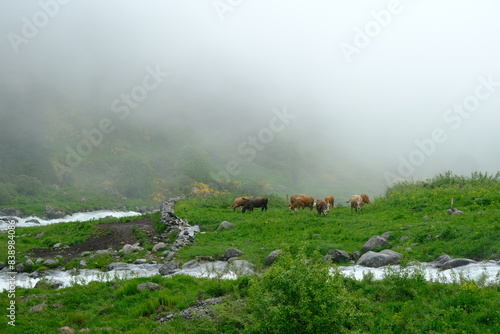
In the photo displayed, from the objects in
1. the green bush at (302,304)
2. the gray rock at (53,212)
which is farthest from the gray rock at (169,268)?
the gray rock at (53,212)

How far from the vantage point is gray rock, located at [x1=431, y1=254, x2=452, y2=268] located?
15252 millimetres

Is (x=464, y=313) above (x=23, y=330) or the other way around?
above

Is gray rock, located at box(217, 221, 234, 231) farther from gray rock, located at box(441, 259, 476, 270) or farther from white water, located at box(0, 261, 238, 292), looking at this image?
gray rock, located at box(441, 259, 476, 270)

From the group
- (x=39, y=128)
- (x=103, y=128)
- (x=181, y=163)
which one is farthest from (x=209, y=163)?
(x=39, y=128)

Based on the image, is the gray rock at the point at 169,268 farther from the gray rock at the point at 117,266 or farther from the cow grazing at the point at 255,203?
the cow grazing at the point at 255,203

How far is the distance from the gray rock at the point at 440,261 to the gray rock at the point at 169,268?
1118 cm

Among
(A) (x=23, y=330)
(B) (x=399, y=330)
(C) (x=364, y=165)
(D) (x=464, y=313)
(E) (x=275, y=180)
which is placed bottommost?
(A) (x=23, y=330)

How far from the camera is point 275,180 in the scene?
105 m

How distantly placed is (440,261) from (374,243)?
3527 mm

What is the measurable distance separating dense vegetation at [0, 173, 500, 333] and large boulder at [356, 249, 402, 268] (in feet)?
3.02

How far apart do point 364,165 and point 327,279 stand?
11748 cm

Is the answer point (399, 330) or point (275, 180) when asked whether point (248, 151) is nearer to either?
point (275, 180)

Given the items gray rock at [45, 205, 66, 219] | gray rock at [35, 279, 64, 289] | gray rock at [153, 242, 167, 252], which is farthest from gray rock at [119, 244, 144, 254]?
gray rock at [45, 205, 66, 219]

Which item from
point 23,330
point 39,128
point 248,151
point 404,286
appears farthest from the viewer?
point 248,151
